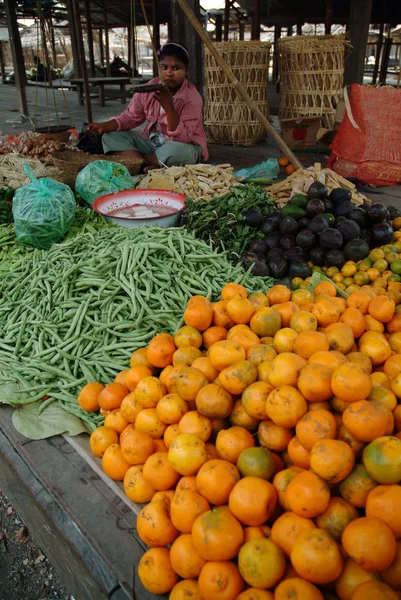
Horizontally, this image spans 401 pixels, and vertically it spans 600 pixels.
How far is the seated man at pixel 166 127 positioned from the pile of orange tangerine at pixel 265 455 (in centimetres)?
385

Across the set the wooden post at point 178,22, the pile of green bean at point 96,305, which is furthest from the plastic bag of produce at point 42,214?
the wooden post at point 178,22

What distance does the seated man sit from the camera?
5047mm

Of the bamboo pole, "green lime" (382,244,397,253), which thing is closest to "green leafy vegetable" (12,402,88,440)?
"green lime" (382,244,397,253)

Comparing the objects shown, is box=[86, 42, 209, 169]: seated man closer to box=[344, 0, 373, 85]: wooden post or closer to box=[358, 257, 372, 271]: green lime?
box=[358, 257, 372, 271]: green lime

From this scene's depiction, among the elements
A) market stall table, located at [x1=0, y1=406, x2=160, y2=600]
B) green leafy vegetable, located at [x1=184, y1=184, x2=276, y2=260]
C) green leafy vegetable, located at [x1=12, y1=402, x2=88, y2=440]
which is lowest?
market stall table, located at [x1=0, y1=406, x2=160, y2=600]

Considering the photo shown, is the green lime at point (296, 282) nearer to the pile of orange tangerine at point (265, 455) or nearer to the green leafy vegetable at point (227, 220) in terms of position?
the green leafy vegetable at point (227, 220)

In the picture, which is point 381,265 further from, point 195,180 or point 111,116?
point 111,116

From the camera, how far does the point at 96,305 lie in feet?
7.64

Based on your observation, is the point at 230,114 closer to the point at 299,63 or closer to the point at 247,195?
the point at 299,63

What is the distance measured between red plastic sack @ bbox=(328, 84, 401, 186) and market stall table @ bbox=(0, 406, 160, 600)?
4762 mm

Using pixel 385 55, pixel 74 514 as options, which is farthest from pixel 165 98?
pixel 385 55

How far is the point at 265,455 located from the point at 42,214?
9.33 feet

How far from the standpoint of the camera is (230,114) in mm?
7023

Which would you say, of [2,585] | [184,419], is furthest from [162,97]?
[2,585]
